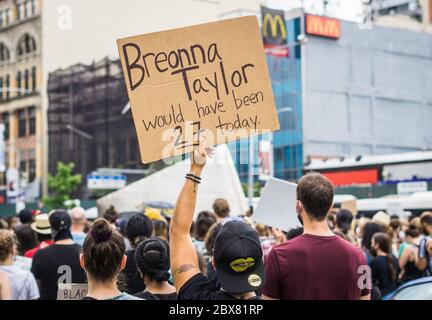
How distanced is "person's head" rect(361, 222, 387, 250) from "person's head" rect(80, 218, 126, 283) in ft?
17.4

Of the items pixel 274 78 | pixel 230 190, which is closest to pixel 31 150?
pixel 274 78

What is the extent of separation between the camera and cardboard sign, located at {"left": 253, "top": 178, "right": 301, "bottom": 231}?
263 inches

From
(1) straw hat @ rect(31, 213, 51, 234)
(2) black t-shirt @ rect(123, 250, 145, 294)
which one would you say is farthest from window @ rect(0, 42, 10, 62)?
(2) black t-shirt @ rect(123, 250, 145, 294)

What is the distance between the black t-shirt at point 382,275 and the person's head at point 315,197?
4.31 meters

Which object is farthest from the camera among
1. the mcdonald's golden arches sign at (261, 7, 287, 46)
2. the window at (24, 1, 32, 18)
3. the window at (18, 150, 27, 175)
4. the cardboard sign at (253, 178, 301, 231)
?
the window at (18, 150, 27, 175)

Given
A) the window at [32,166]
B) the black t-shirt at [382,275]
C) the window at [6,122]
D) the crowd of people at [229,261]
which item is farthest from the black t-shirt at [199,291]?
the window at [6,122]

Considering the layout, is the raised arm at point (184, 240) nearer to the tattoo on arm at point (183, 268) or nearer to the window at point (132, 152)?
the tattoo on arm at point (183, 268)

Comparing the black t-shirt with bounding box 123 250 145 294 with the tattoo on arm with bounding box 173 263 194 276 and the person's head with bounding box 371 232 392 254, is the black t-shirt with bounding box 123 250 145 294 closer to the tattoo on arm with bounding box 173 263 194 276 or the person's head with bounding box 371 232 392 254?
the tattoo on arm with bounding box 173 263 194 276

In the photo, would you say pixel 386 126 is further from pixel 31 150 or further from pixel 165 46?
pixel 165 46

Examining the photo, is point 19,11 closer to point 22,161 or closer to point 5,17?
point 5,17

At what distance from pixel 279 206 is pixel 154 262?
1966mm

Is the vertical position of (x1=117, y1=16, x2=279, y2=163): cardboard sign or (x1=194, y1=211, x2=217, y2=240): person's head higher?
(x1=117, y1=16, x2=279, y2=163): cardboard sign

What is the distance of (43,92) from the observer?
2640 inches
